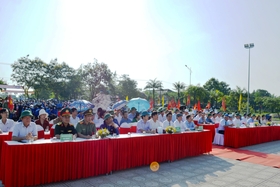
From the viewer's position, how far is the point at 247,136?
10.1 m

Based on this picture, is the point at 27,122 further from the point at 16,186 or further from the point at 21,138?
the point at 16,186

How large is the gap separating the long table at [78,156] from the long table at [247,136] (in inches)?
155

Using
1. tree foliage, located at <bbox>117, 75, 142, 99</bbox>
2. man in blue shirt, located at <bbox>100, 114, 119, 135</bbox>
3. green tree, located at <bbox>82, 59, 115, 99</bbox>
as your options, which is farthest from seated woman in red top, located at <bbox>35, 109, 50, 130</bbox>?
tree foliage, located at <bbox>117, 75, 142, 99</bbox>

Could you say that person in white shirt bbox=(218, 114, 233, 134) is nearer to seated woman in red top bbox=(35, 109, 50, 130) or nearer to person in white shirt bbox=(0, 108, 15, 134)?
seated woman in red top bbox=(35, 109, 50, 130)

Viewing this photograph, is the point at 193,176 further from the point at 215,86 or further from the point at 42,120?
the point at 215,86

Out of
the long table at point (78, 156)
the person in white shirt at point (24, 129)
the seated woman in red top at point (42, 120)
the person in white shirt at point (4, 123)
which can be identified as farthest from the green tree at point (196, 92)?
the person in white shirt at point (24, 129)

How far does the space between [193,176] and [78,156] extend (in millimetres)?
2751

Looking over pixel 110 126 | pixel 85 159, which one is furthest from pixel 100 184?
pixel 110 126

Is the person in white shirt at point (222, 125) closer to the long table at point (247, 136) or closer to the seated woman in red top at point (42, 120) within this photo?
the long table at point (247, 136)

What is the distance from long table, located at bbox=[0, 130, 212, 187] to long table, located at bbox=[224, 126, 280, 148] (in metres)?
3.94

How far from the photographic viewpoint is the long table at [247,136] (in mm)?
9508

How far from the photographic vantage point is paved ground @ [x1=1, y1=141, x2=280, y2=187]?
4.65 meters

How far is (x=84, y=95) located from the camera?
3397cm

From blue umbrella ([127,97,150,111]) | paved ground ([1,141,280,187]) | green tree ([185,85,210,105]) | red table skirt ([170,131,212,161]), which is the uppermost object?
green tree ([185,85,210,105])
